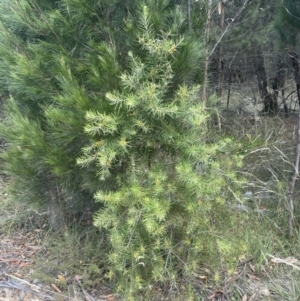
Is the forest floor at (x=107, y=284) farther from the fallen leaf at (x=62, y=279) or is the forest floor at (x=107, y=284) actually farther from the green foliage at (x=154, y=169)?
the green foliage at (x=154, y=169)

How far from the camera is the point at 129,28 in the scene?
3.23 m

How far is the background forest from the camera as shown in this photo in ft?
9.84

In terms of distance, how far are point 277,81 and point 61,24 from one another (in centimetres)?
647

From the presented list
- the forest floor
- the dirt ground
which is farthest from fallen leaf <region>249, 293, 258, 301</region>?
the dirt ground

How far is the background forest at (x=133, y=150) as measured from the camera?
9.84 feet

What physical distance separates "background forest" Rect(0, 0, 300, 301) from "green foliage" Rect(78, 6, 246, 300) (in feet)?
0.04

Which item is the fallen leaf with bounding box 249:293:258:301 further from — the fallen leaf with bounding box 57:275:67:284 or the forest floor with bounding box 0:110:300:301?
the fallen leaf with bounding box 57:275:67:284

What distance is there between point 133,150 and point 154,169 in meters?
0.23

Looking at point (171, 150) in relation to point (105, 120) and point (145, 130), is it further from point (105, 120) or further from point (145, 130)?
point (105, 120)

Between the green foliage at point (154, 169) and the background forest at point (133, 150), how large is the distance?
11 millimetres

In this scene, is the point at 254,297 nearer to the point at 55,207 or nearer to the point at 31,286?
the point at 31,286

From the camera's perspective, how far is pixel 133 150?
315 centimetres

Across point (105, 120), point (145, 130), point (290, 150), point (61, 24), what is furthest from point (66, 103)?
point (290, 150)

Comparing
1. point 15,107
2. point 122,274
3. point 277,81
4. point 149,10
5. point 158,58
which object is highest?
point 149,10
